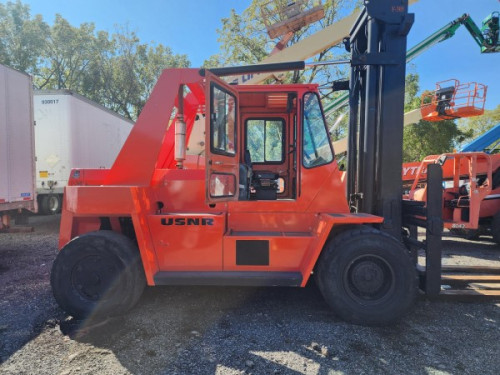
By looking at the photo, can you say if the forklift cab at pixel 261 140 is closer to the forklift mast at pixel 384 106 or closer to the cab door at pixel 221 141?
the cab door at pixel 221 141

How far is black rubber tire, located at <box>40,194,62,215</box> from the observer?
10.2m

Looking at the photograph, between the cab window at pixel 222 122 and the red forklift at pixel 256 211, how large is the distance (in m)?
0.01

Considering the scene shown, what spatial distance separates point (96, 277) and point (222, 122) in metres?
2.23

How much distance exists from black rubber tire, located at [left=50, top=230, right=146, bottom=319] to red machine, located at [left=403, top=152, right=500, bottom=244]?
6.84 metres

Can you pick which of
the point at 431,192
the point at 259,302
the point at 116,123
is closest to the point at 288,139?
the point at 431,192

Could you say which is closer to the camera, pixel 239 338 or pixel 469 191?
pixel 239 338

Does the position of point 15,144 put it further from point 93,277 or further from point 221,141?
point 221,141

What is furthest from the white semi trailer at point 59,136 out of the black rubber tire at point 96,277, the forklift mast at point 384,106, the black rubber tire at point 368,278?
the black rubber tire at point 368,278

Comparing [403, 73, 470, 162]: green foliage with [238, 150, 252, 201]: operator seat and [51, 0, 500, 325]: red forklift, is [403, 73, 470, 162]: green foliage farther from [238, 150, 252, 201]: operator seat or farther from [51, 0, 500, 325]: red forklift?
[238, 150, 252, 201]: operator seat

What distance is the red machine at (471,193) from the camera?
23.0 ft

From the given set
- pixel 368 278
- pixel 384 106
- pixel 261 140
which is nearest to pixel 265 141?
pixel 261 140

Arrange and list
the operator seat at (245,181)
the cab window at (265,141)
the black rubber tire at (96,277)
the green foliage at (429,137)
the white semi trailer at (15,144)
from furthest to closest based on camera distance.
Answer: the green foliage at (429,137) → the white semi trailer at (15,144) → the cab window at (265,141) → the operator seat at (245,181) → the black rubber tire at (96,277)

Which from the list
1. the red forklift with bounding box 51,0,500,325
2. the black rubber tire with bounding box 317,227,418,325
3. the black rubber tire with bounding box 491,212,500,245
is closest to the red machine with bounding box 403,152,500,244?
the black rubber tire with bounding box 491,212,500,245

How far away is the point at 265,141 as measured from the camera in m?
4.32
